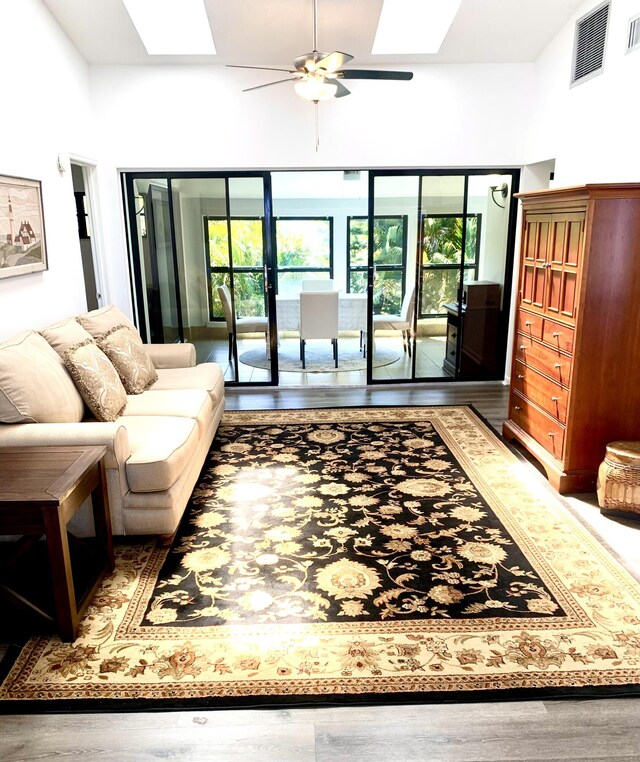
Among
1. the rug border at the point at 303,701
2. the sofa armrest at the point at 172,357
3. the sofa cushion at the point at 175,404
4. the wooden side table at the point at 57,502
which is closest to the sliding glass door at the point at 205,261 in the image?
the sofa armrest at the point at 172,357

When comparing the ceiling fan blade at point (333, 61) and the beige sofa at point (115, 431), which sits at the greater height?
the ceiling fan blade at point (333, 61)

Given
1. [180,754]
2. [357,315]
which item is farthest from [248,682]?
[357,315]

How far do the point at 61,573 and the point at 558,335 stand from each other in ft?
9.75

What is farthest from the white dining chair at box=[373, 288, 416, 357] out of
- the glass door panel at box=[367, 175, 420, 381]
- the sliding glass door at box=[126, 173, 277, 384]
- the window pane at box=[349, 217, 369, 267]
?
the window pane at box=[349, 217, 369, 267]

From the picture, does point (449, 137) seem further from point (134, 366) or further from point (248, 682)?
point (248, 682)

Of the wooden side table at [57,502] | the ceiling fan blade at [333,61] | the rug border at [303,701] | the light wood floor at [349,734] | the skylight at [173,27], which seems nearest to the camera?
the light wood floor at [349,734]

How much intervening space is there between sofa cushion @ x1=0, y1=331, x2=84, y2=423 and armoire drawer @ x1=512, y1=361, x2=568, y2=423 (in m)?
2.79

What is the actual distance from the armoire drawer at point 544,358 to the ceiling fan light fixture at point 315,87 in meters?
2.11

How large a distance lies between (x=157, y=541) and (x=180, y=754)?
1316mm

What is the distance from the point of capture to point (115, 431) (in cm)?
280

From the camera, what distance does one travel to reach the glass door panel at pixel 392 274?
5.57 meters

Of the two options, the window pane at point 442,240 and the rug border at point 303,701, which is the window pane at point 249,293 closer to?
the window pane at point 442,240

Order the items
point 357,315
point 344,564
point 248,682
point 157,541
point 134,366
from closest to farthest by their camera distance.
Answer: point 248,682 < point 344,564 < point 157,541 < point 134,366 < point 357,315

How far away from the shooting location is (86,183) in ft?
17.3
